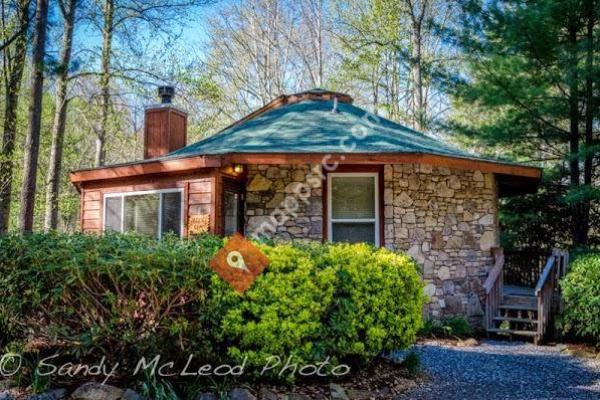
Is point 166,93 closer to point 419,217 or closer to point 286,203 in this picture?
point 286,203

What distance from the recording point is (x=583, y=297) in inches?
276

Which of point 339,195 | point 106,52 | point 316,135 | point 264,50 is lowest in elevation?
point 339,195

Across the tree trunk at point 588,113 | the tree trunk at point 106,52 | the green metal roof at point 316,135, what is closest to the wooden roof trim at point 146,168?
the green metal roof at point 316,135

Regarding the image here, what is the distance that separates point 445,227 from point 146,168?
4.88 metres

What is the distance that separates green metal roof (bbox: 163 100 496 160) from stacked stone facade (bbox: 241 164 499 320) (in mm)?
408

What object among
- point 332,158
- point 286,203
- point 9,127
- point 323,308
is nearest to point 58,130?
point 9,127

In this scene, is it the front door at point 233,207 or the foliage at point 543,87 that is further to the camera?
the foliage at point 543,87

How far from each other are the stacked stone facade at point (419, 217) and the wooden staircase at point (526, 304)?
27cm

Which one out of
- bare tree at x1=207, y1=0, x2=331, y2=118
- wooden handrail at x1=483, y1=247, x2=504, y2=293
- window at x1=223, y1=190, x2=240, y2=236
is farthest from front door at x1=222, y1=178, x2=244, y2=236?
bare tree at x1=207, y1=0, x2=331, y2=118

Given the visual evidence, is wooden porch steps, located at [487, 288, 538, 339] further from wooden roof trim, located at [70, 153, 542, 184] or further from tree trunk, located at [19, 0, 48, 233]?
tree trunk, located at [19, 0, 48, 233]

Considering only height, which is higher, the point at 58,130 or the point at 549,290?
the point at 58,130

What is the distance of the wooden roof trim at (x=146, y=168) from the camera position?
756 centimetres

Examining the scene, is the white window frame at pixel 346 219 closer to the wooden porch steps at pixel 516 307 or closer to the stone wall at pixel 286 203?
A: the stone wall at pixel 286 203

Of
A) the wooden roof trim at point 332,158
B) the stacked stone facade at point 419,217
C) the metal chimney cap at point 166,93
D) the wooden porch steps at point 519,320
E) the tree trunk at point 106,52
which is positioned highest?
the tree trunk at point 106,52
